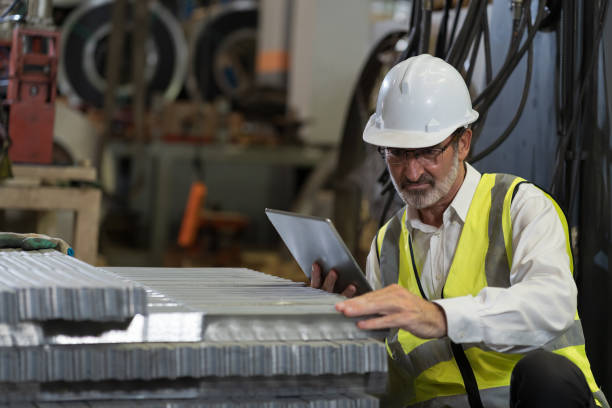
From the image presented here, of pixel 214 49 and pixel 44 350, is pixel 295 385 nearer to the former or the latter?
pixel 44 350

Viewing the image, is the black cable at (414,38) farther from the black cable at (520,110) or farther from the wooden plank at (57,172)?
the wooden plank at (57,172)

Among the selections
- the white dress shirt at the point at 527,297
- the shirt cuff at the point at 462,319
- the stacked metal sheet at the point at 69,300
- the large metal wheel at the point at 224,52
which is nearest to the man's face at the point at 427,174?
→ the white dress shirt at the point at 527,297

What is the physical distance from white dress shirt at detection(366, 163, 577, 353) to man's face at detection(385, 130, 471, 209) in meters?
0.17

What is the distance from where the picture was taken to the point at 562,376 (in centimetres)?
153

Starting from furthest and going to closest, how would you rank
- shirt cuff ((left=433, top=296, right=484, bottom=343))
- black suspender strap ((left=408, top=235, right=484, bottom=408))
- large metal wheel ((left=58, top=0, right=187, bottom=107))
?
large metal wheel ((left=58, top=0, right=187, bottom=107)), black suspender strap ((left=408, top=235, right=484, bottom=408)), shirt cuff ((left=433, top=296, right=484, bottom=343))

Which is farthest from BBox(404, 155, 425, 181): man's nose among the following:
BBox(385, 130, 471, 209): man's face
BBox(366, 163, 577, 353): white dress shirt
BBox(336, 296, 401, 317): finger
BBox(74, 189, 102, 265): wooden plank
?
BBox(74, 189, 102, 265): wooden plank

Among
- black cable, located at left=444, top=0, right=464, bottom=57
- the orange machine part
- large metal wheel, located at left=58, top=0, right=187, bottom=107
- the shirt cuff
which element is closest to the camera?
the shirt cuff

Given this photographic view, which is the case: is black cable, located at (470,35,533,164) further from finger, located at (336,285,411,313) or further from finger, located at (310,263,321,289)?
finger, located at (336,285,411,313)

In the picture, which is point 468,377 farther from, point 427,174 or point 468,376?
point 427,174

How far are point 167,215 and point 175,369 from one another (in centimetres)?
686

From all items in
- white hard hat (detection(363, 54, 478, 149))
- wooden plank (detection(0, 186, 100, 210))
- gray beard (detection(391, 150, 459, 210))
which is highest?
white hard hat (detection(363, 54, 478, 149))

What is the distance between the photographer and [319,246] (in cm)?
163

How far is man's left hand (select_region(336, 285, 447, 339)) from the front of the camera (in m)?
1.34

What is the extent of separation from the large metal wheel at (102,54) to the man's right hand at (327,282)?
28.6 ft
